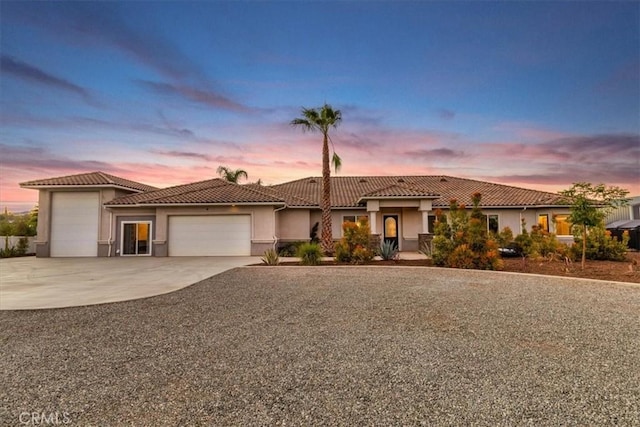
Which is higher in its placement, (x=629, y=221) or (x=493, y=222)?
(x=629, y=221)

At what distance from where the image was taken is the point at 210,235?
20.4 metres

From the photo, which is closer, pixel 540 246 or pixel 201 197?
pixel 540 246

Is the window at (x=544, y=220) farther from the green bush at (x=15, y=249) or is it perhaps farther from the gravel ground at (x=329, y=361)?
the green bush at (x=15, y=249)

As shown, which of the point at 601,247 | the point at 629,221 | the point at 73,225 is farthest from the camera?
the point at 629,221

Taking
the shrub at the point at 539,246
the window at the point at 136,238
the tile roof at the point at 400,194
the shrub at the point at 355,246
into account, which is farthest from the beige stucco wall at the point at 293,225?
the shrub at the point at 539,246

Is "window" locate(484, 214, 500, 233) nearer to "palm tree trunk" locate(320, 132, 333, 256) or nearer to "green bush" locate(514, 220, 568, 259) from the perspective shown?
"green bush" locate(514, 220, 568, 259)

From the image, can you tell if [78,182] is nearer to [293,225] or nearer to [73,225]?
[73,225]

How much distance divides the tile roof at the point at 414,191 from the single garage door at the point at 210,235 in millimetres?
3929

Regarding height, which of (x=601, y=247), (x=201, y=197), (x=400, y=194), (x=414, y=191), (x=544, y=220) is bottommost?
(x=601, y=247)

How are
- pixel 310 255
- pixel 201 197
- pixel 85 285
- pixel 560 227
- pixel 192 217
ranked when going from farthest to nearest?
1. pixel 560 227
2. pixel 192 217
3. pixel 201 197
4. pixel 310 255
5. pixel 85 285

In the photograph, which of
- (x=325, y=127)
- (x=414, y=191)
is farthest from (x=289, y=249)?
(x=414, y=191)

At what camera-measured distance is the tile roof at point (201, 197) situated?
1977 centimetres

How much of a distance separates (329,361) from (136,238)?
20767mm

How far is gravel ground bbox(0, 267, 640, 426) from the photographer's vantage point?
→ 2.99 metres
